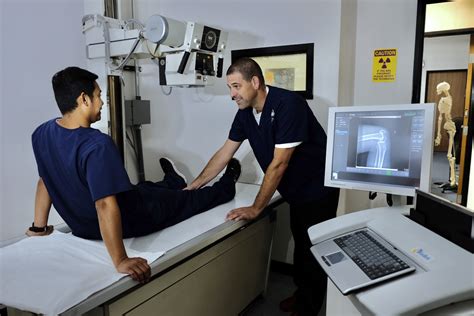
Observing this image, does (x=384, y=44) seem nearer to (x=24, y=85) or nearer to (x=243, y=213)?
(x=243, y=213)

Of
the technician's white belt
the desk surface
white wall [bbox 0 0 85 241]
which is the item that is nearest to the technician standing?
the technician's white belt

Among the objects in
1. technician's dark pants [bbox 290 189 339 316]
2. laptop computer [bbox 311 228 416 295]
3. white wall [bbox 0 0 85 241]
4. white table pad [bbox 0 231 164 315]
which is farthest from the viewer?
white wall [bbox 0 0 85 241]

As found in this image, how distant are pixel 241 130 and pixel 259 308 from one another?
1122mm

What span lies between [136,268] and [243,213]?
71cm

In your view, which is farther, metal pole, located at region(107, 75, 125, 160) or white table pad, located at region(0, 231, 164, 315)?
metal pole, located at region(107, 75, 125, 160)

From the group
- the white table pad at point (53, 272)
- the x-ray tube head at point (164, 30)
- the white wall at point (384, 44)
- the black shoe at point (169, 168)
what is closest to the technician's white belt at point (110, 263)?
the white table pad at point (53, 272)

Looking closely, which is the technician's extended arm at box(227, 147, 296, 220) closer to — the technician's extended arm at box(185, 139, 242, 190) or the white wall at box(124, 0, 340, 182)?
the technician's extended arm at box(185, 139, 242, 190)

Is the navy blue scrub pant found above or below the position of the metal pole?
below

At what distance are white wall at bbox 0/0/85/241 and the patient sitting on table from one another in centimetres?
77

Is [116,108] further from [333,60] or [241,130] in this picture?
[333,60]

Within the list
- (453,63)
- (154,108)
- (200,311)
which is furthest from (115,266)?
(453,63)

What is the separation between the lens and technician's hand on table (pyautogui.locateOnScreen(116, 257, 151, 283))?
1.22 metres

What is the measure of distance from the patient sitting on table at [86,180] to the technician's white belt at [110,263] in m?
0.06

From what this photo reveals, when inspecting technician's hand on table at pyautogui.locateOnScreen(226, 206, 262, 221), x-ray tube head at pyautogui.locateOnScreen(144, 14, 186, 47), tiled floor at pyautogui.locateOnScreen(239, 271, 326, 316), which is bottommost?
tiled floor at pyautogui.locateOnScreen(239, 271, 326, 316)
